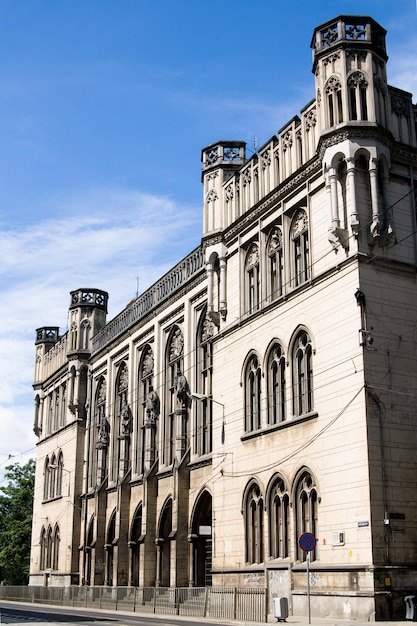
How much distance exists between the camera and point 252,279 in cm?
3441

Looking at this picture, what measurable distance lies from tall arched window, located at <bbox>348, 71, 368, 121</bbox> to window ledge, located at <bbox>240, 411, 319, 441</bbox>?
10.7 m

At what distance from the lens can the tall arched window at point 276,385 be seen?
1203 inches

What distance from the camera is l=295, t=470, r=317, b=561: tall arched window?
1078 inches

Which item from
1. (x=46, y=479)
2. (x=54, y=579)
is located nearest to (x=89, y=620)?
(x=54, y=579)

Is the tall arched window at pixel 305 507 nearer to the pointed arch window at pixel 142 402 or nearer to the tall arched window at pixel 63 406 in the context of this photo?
the pointed arch window at pixel 142 402

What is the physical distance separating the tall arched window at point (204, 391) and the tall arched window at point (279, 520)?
25.1ft

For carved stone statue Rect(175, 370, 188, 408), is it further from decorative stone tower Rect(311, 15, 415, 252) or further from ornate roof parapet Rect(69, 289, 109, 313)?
ornate roof parapet Rect(69, 289, 109, 313)

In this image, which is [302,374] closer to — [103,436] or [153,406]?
[153,406]

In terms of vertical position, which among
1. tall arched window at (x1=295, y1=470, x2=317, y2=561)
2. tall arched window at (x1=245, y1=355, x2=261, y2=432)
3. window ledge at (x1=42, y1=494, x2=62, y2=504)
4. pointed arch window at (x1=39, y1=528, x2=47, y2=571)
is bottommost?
pointed arch window at (x1=39, y1=528, x2=47, y2=571)

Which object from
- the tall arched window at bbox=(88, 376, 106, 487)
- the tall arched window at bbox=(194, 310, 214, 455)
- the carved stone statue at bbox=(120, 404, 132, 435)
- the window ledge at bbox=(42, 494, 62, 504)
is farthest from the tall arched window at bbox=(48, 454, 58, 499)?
the tall arched window at bbox=(194, 310, 214, 455)

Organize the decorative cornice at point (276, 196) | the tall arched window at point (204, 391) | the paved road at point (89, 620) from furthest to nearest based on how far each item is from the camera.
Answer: the tall arched window at point (204, 391), the decorative cornice at point (276, 196), the paved road at point (89, 620)

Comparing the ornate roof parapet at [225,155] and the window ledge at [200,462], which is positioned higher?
the ornate roof parapet at [225,155]

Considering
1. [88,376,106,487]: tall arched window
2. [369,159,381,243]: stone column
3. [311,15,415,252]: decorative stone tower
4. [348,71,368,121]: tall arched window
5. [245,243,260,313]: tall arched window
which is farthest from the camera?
[88,376,106,487]: tall arched window

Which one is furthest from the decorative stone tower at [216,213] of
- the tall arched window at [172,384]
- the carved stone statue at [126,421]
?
the carved stone statue at [126,421]
